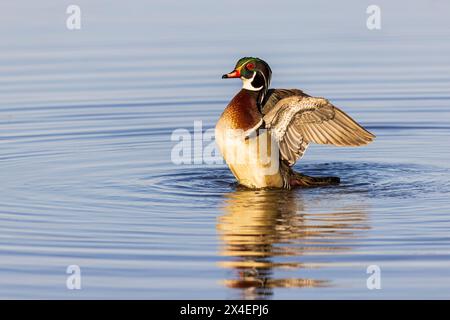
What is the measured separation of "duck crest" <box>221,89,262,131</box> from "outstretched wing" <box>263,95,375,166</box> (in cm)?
20

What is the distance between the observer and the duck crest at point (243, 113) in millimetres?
13828

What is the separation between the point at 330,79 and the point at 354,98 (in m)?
1.09

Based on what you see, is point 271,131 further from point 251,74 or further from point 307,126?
point 251,74

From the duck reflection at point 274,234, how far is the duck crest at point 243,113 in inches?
30.6

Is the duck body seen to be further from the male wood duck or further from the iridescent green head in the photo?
the iridescent green head

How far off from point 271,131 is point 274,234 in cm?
246

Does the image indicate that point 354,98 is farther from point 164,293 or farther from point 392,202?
point 164,293

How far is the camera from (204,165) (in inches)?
616

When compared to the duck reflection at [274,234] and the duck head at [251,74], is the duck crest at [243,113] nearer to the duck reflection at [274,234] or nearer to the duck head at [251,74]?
the duck head at [251,74]

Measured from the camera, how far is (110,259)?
1088 cm

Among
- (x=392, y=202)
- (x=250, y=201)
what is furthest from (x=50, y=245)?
(x=392, y=202)

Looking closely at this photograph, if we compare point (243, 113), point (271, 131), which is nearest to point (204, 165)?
point (271, 131)

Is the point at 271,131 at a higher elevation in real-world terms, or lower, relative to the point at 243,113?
lower

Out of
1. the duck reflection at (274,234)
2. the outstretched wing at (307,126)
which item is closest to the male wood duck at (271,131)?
the outstretched wing at (307,126)
